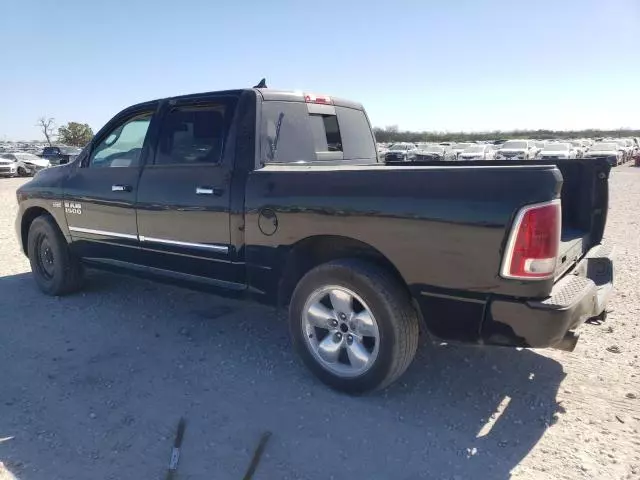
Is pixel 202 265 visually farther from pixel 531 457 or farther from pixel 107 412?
pixel 531 457

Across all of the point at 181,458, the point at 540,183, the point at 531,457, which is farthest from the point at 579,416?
the point at 181,458

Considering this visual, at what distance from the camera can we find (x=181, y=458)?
8.70 ft

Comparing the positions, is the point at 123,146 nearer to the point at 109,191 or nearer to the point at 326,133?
the point at 109,191

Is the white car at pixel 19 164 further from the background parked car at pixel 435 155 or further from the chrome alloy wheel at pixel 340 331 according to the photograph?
the chrome alloy wheel at pixel 340 331

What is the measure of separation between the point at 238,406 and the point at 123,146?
269 centimetres

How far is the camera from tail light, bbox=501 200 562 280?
2.48 meters

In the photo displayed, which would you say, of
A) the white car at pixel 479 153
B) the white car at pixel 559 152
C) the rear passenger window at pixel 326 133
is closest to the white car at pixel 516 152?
the white car at pixel 479 153

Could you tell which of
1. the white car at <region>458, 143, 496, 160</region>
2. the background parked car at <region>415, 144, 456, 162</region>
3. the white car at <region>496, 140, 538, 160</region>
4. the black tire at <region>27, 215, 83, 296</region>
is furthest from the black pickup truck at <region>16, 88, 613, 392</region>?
the white car at <region>496, 140, 538, 160</region>

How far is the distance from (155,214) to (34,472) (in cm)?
210

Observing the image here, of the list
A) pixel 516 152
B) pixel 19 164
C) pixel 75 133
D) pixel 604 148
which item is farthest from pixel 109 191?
pixel 75 133

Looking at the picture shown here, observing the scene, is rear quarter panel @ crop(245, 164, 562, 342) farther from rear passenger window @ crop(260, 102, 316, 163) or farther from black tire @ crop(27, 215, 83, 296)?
black tire @ crop(27, 215, 83, 296)

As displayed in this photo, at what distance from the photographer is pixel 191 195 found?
3.84 meters

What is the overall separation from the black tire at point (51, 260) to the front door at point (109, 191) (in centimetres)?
25

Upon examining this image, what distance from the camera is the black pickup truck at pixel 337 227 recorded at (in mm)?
2604
